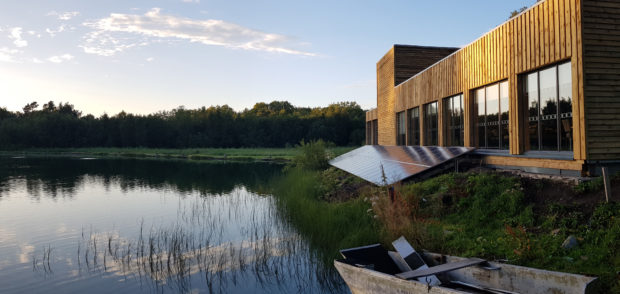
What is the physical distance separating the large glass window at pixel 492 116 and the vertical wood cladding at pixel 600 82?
324 centimetres

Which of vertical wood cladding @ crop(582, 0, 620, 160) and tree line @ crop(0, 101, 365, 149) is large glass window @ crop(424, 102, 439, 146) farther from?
tree line @ crop(0, 101, 365, 149)

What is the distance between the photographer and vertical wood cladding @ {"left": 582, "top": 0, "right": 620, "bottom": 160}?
8.93 m

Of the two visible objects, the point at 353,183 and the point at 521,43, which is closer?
the point at 521,43

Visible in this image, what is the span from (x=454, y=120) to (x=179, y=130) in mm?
66609

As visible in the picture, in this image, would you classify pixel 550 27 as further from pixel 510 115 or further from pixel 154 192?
pixel 154 192

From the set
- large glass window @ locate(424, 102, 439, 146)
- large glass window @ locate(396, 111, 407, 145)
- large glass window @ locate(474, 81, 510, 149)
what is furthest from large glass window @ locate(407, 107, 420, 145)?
large glass window @ locate(474, 81, 510, 149)

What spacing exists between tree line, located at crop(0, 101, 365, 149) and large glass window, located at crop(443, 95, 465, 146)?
54.5 metres

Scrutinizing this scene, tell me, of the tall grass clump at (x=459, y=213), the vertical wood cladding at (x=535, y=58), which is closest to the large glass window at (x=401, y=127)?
the vertical wood cladding at (x=535, y=58)

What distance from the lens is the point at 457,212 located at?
31.0 feet

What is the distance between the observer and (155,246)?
9984 mm

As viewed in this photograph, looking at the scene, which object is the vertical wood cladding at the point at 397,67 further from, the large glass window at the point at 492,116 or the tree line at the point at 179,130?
the tree line at the point at 179,130

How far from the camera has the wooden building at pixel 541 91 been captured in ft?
29.4

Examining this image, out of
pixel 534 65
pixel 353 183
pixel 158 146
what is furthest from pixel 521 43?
pixel 158 146

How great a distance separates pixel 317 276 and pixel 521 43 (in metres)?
8.31
